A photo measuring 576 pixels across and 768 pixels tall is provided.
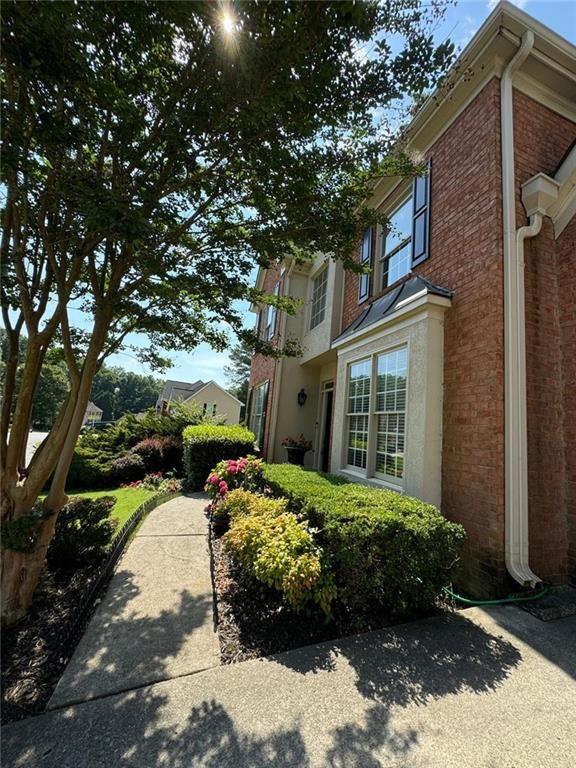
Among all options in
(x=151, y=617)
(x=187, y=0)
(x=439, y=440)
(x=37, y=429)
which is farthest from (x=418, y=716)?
(x=37, y=429)

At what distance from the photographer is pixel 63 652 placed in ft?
9.10

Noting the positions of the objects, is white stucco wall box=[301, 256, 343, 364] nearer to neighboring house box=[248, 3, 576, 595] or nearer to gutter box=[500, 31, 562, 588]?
neighboring house box=[248, 3, 576, 595]

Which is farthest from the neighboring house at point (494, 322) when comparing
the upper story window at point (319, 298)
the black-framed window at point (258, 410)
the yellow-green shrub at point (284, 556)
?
the black-framed window at point (258, 410)

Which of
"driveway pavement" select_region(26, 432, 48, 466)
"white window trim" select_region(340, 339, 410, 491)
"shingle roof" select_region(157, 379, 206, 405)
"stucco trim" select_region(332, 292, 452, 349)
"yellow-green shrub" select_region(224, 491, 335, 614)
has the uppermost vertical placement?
"shingle roof" select_region(157, 379, 206, 405)

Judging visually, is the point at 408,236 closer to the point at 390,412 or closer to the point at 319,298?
the point at 390,412

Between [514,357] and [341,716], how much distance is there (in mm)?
3833

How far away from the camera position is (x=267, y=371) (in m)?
11.8

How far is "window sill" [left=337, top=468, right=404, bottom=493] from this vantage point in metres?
5.30

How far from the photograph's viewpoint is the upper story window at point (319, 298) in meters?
10.0

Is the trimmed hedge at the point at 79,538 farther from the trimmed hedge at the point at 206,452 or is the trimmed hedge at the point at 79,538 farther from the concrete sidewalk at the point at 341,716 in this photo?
the trimmed hedge at the point at 206,452

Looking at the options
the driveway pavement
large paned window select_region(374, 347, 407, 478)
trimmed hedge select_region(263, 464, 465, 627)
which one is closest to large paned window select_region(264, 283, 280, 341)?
large paned window select_region(374, 347, 407, 478)

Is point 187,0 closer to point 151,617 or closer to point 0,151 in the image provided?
point 0,151

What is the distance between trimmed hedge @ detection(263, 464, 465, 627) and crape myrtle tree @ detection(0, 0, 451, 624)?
2.94 metres

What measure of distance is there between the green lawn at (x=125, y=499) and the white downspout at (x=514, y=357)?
5676 mm
